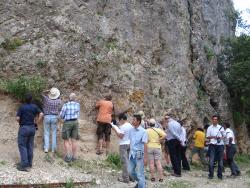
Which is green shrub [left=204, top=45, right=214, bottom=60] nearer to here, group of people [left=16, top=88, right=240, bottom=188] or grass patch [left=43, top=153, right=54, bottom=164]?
group of people [left=16, top=88, right=240, bottom=188]

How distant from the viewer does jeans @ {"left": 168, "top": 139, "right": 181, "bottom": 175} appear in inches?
552

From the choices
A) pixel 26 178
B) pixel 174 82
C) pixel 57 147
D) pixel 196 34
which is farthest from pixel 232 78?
pixel 26 178

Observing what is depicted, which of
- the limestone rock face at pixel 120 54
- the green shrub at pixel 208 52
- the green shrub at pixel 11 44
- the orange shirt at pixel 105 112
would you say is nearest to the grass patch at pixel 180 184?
the orange shirt at pixel 105 112

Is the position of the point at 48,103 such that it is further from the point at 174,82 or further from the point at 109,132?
the point at 174,82

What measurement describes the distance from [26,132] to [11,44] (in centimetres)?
480

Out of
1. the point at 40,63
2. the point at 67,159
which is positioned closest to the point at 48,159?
the point at 67,159

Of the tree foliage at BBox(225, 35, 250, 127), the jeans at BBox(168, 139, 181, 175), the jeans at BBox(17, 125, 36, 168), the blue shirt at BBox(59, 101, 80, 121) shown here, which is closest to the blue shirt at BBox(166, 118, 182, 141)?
the jeans at BBox(168, 139, 181, 175)

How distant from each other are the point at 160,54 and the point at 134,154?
8953 millimetres

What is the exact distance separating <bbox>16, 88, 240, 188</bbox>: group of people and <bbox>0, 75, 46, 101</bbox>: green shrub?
1.07ft

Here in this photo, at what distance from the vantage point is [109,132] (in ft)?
48.7

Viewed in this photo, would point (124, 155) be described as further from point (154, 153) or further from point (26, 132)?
point (26, 132)

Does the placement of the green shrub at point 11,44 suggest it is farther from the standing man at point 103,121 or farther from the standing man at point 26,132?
the standing man at point 26,132

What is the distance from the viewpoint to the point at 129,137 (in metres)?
11.4

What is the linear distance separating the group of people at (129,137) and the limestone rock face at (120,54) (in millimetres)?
1408
